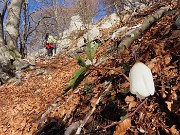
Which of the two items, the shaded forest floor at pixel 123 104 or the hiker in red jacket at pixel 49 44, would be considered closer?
the shaded forest floor at pixel 123 104

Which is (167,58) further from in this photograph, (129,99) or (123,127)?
(123,127)

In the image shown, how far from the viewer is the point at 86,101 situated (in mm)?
2701

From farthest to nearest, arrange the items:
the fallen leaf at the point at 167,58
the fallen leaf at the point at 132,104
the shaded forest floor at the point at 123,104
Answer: the fallen leaf at the point at 167,58
the fallen leaf at the point at 132,104
the shaded forest floor at the point at 123,104

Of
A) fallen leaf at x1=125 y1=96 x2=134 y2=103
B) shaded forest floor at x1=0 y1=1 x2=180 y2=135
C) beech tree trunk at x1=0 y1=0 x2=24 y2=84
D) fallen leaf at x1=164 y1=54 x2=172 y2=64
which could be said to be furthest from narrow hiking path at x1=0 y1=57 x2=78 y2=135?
fallen leaf at x1=164 y1=54 x2=172 y2=64

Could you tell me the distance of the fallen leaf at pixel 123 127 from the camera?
1877 millimetres

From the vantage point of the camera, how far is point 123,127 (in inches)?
74.3

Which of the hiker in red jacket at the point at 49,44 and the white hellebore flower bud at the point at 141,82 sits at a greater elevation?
the hiker in red jacket at the point at 49,44

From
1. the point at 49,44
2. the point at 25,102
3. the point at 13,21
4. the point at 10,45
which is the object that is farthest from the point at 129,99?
the point at 49,44

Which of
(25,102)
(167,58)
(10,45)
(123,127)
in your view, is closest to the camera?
(123,127)

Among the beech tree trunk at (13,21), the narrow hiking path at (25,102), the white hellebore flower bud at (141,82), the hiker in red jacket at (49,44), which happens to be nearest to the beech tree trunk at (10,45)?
the beech tree trunk at (13,21)

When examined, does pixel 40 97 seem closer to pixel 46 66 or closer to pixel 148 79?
pixel 46 66

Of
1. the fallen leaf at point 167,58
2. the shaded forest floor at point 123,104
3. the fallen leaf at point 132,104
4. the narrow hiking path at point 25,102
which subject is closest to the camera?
the shaded forest floor at point 123,104

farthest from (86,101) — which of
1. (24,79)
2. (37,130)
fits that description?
(24,79)

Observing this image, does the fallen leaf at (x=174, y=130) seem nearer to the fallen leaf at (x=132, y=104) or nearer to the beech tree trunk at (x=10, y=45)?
the fallen leaf at (x=132, y=104)
